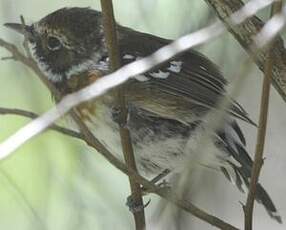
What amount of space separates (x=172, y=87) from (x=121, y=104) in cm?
42

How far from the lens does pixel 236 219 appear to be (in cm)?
187

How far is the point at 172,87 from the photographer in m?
1.31

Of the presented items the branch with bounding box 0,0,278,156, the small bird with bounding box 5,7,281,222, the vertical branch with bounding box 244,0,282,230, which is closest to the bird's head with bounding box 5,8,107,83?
the small bird with bounding box 5,7,281,222

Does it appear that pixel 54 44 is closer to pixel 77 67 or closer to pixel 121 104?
pixel 77 67

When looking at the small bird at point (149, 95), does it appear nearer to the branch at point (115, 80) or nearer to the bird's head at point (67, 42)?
the bird's head at point (67, 42)

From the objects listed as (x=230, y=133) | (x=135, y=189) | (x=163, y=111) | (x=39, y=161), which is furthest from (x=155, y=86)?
(x=39, y=161)

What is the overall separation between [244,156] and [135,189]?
1.46ft

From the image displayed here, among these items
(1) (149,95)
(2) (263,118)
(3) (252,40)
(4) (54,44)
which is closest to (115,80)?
(2) (263,118)

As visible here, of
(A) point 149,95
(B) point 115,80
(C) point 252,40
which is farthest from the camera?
(A) point 149,95

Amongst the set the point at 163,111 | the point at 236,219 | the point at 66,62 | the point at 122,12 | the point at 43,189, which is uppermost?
the point at 122,12

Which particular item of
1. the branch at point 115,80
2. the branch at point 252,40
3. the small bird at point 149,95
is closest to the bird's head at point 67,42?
the small bird at point 149,95

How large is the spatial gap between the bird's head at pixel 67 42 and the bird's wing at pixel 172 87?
0.06m

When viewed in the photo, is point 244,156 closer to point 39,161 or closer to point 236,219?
point 236,219

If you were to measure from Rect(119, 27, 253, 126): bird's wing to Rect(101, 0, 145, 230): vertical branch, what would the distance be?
312 millimetres
